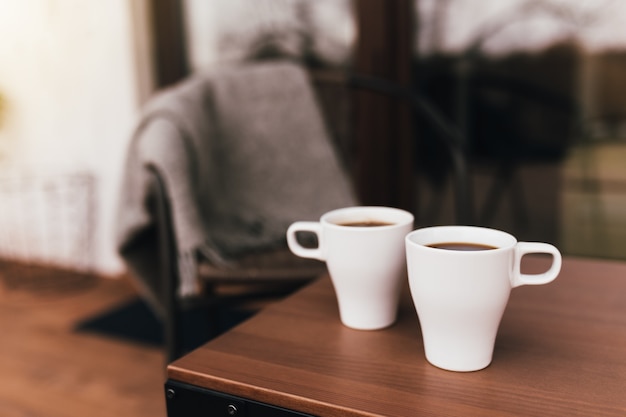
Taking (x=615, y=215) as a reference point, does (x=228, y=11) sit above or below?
above

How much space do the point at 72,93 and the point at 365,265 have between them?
2.23 metres

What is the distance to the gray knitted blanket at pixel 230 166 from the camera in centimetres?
129

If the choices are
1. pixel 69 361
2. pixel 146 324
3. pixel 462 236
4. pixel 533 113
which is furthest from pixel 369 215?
pixel 146 324

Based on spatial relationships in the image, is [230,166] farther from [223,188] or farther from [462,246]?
[462,246]

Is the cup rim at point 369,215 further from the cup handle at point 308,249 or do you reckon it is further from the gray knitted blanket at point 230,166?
the gray knitted blanket at point 230,166

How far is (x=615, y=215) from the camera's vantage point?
6.15 ft

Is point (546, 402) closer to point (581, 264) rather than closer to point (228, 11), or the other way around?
point (581, 264)

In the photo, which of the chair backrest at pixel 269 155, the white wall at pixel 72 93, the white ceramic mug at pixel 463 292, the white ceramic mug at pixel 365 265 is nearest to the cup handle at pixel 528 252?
the white ceramic mug at pixel 463 292

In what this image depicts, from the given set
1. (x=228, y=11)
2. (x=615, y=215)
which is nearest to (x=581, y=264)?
(x=615, y=215)

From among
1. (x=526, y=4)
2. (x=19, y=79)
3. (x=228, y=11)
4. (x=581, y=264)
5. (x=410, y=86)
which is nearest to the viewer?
(x=581, y=264)

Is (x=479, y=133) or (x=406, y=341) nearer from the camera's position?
(x=406, y=341)

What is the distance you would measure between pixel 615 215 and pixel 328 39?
109cm

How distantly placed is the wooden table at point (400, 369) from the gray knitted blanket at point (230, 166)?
1.98 feet

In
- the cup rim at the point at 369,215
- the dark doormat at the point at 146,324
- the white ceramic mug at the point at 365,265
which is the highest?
the cup rim at the point at 369,215
